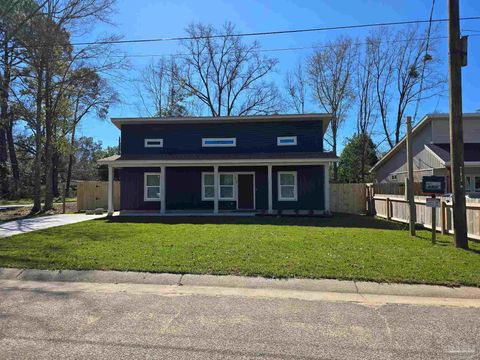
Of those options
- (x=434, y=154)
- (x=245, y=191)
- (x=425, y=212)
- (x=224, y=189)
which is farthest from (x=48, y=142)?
(x=434, y=154)

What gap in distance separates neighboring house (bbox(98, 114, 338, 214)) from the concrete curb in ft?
43.8

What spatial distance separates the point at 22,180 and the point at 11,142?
17.6 ft

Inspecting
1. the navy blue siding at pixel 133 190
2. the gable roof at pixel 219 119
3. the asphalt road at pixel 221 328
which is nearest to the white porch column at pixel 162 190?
the navy blue siding at pixel 133 190

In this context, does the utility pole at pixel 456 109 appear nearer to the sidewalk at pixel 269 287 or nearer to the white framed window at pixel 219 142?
the sidewalk at pixel 269 287

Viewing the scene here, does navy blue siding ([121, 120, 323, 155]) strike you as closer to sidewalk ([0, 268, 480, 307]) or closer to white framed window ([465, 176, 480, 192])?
white framed window ([465, 176, 480, 192])

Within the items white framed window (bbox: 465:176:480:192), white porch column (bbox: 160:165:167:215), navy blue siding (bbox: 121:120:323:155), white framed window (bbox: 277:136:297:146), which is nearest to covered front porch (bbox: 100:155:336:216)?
white porch column (bbox: 160:165:167:215)

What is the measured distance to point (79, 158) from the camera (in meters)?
82.3

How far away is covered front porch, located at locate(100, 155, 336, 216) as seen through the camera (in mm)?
21141

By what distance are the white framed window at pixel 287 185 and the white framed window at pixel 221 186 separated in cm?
254

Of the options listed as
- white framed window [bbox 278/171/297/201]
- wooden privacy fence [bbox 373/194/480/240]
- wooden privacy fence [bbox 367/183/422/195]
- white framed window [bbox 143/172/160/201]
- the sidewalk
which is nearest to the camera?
the sidewalk

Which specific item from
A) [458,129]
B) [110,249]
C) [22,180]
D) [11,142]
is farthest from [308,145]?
[11,142]

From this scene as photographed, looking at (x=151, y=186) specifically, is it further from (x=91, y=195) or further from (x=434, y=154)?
(x=434, y=154)

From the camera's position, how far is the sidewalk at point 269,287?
20.4 ft

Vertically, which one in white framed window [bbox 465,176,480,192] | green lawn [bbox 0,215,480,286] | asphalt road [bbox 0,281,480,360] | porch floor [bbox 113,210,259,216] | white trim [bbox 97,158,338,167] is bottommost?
asphalt road [bbox 0,281,480,360]
